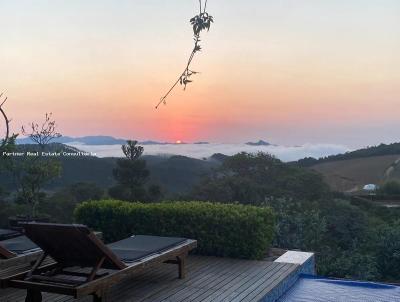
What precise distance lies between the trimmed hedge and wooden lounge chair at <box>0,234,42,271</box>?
2.14 meters

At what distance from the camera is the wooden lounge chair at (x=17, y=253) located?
531 centimetres

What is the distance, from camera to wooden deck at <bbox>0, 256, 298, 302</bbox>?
17.5 feet

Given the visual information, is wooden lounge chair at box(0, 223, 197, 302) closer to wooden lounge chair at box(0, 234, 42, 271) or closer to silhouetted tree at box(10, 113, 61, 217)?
wooden lounge chair at box(0, 234, 42, 271)

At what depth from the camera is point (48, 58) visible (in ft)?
37.0

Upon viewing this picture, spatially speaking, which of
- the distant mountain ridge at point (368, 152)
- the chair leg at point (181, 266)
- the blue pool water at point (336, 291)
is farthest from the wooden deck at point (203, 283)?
the distant mountain ridge at point (368, 152)

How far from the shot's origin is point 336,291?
6.58 meters

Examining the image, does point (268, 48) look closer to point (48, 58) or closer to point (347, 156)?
point (48, 58)

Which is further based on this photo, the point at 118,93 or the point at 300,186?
the point at 300,186

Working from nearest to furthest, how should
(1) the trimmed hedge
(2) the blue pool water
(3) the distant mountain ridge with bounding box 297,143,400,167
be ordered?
(2) the blue pool water < (1) the trimmed hedge < (3) the distant mountain ridge with bounding box 297,143,400,167

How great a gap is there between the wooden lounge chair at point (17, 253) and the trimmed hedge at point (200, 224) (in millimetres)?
2140

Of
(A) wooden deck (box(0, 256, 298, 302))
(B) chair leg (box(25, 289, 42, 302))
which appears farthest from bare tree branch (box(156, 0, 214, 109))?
(A) wooden deck (box(0, 256, 298, 302))

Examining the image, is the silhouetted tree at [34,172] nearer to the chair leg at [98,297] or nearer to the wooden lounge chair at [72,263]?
the wooden lounge chair at [72,263]

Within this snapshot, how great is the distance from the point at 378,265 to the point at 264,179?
37.2 feet

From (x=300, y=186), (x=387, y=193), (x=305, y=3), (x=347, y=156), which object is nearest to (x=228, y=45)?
(x=305, y=3)
